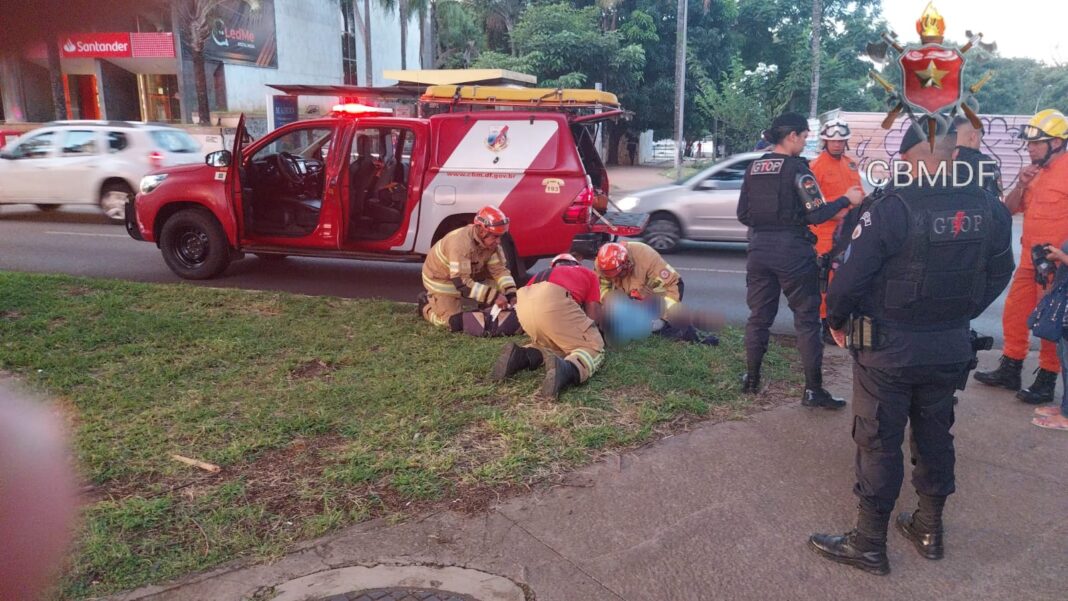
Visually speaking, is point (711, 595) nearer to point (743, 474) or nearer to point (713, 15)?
point (743, 474)

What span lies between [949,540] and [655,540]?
1.34 metres

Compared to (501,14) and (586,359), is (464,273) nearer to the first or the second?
(586,359)

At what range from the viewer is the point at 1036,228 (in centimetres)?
520

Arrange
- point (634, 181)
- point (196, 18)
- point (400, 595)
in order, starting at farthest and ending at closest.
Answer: point (634, 181)
point (400, 595)
point (196, 18)

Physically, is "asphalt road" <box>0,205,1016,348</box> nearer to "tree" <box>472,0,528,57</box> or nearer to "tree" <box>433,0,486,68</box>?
→ "tree" <box>472,0,528,57</box>

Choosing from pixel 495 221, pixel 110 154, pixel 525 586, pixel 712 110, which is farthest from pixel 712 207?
pixel 712 110

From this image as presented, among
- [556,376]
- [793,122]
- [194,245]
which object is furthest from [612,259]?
[194,245]

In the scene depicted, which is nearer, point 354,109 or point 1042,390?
point 1042,390

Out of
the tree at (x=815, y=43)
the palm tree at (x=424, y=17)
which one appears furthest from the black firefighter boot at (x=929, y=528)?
the palm tree at (x=424, y=17)

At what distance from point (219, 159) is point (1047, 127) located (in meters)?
7.54

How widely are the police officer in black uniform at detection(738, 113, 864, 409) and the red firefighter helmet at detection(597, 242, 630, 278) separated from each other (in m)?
1.23

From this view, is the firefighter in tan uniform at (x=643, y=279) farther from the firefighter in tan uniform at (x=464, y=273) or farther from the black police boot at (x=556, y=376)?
the black police boot at (x=556, y=376)

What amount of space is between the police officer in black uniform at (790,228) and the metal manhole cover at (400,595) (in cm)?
293

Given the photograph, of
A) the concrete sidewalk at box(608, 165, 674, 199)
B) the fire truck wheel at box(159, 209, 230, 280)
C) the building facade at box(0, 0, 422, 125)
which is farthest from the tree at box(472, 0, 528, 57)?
the fire truck wheel at box(159, 209, 230, 280)
